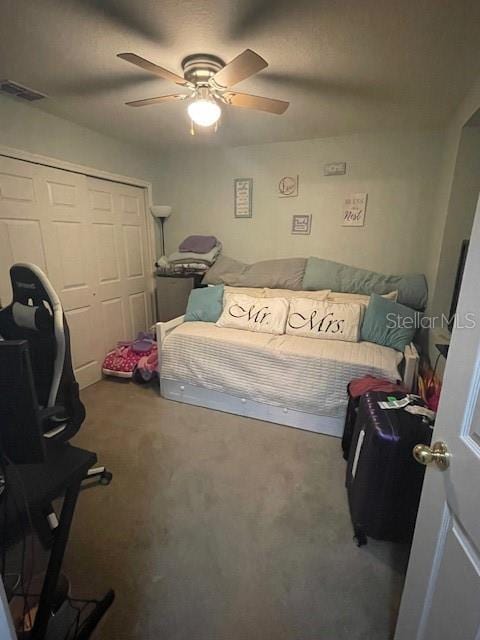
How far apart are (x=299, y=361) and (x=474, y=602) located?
159 centimetres

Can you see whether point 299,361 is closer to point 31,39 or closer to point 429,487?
point 429,487

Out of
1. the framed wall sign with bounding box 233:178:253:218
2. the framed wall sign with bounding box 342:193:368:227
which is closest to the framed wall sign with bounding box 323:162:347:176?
the framed wall sign with bounding box 342:193:368:227

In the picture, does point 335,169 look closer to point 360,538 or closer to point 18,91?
point 18,91

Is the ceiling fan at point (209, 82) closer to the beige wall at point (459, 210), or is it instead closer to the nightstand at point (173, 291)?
the beige wall at point (459, 210)

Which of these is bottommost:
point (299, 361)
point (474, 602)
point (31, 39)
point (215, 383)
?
point (215, 383)

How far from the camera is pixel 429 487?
82 centimetres

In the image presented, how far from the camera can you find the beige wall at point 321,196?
9.02 ft

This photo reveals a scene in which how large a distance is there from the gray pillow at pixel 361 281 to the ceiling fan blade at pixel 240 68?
5.88 ft

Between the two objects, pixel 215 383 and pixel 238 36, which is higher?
pixel 238 36

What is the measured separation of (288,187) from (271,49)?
165 centimetres

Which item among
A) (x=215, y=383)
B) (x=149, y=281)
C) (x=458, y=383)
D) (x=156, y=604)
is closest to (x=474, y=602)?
(x=458, y=383)

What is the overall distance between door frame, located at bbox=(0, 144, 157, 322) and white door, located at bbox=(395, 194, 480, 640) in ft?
9.09

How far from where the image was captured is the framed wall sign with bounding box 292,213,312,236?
10.3 ft

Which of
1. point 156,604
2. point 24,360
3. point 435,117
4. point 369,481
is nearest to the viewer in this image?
point 24,360
